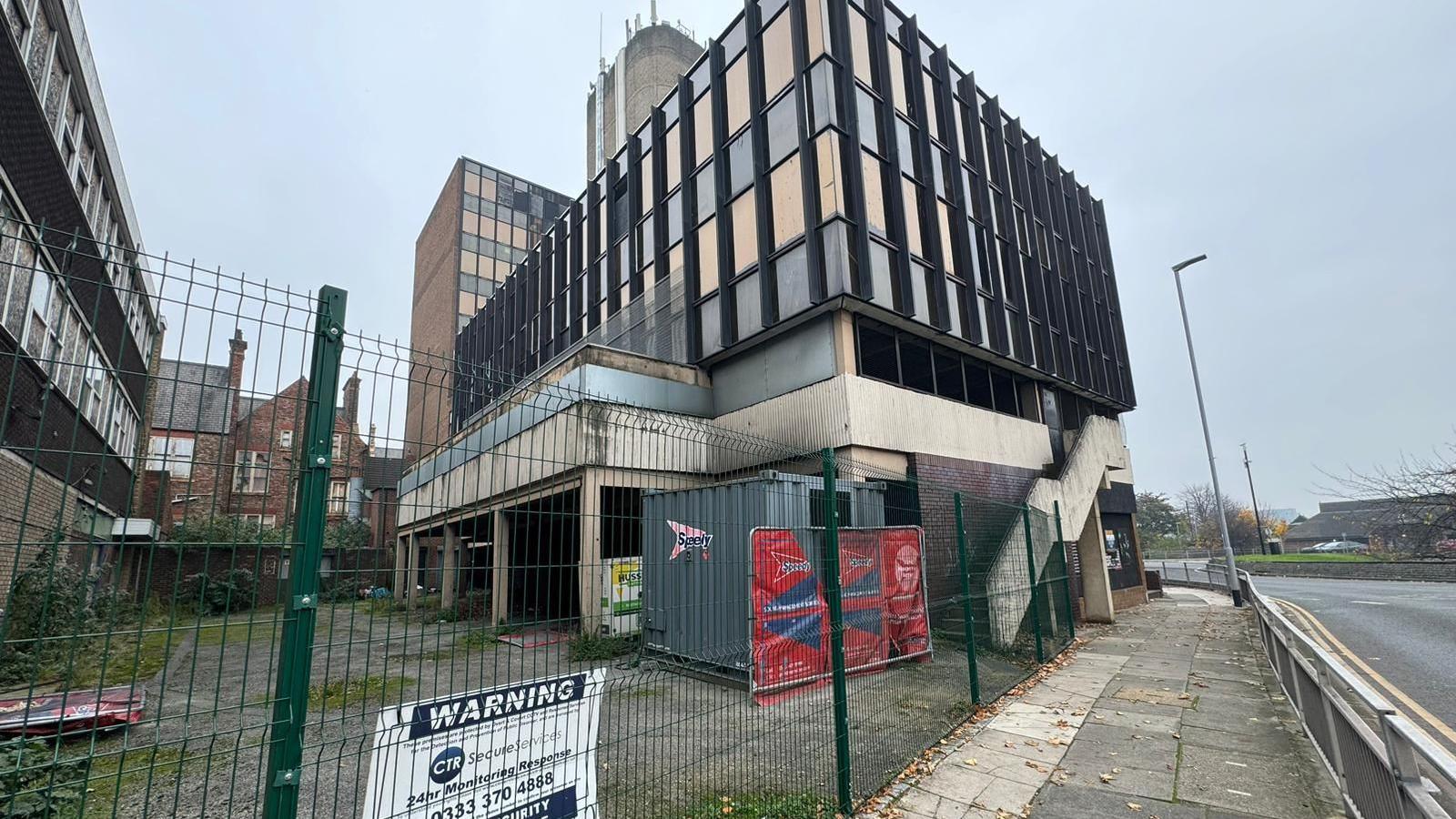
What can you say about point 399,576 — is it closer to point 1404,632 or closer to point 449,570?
point 449,570

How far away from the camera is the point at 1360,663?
392 inches

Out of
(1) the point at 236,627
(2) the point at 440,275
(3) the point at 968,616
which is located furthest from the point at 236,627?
(2) the point at 440,275

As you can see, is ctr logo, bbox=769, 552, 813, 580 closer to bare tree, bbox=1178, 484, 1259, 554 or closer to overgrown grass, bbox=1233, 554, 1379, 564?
overgrown grass, bbox=1233, 554, 1379, 564

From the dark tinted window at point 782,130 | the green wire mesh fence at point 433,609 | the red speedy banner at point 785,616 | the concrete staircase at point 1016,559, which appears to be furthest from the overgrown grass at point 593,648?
the dark tinted window at point 782,130

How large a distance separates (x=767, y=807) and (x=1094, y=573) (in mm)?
16332

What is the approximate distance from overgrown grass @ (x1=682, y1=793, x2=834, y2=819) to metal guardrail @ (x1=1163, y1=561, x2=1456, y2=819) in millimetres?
3205

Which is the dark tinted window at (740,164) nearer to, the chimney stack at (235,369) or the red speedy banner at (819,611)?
the red speedy banner at (819,611)

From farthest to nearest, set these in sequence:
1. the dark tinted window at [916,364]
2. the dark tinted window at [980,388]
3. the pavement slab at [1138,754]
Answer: the dark tinted window at [980,388], the dark tinted window at [916,364], the pavement slab at [1138,754]

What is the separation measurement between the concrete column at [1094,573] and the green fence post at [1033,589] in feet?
26.3

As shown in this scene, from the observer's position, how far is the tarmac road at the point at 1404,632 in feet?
25.2

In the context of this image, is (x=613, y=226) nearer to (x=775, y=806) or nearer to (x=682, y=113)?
(x=682, y=113)

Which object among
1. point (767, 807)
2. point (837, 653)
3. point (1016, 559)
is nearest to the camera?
point (767, 807)

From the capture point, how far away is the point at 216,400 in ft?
9.62

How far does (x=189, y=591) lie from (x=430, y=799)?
144cm
